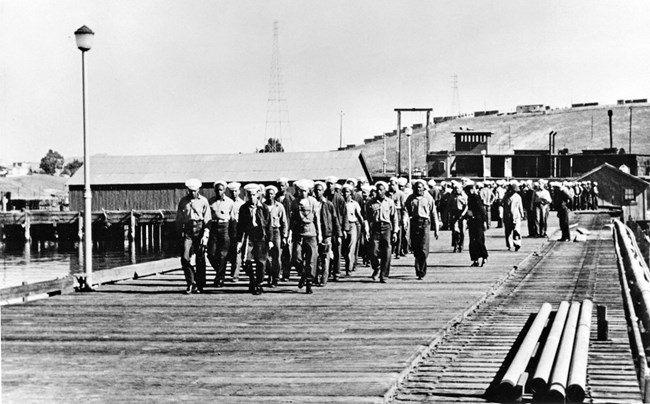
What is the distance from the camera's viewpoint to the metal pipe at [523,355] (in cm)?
784

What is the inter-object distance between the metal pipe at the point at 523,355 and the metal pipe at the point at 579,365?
422 millimetres

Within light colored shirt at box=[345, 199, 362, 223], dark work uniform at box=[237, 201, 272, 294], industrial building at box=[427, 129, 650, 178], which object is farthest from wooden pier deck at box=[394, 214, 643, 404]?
industrial building at box=[427, 129, 650, 178]

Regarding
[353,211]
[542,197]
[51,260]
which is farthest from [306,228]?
[51,260]

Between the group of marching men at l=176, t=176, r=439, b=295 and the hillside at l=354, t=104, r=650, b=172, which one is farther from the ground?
the hillside at l=354, t=104, r=650, b=172

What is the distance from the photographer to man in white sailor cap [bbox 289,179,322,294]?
1667 cm

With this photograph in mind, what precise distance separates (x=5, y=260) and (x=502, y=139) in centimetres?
15028

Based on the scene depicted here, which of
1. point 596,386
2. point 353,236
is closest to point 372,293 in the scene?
point 353,236

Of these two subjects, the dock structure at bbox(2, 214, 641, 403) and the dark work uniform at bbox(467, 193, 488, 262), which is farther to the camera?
the dark work uniform at bbox(467, 193, 488, 262)

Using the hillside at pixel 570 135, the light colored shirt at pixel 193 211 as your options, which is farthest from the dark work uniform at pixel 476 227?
the hillside at pixel 570 135

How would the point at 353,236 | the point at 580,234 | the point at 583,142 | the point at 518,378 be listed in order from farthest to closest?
the point at 583,142 → the point at 580,234 → the point at 353,236 → the point at 518,378

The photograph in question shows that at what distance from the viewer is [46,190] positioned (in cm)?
14250

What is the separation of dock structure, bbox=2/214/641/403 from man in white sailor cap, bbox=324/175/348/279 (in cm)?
51

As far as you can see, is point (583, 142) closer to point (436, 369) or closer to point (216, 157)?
point (216, 157)

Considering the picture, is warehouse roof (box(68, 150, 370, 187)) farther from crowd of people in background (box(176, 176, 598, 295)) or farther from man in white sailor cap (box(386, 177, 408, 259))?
crowd of people in background (box(176, 176, 598, 295))
